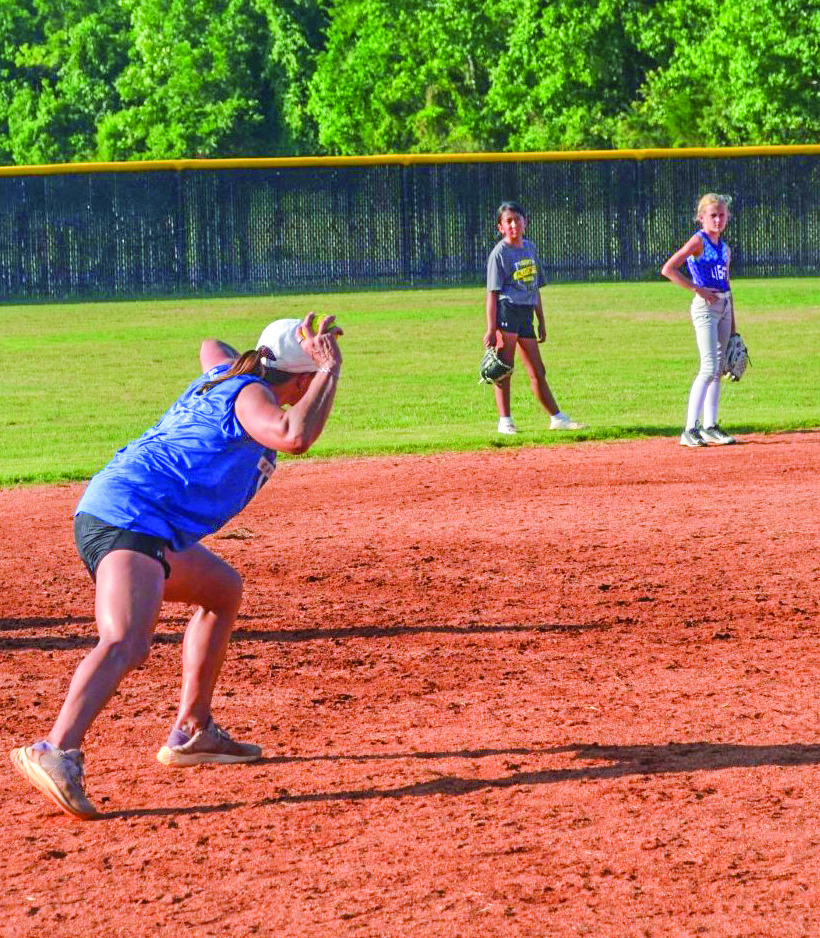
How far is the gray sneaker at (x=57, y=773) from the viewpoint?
4.89m

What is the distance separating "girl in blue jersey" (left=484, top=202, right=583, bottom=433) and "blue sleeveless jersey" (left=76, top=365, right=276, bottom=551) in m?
8.01

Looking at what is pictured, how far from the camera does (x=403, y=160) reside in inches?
1232

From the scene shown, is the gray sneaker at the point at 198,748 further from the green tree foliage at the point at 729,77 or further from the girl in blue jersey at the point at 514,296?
the green tree foliage at the point at 729,77

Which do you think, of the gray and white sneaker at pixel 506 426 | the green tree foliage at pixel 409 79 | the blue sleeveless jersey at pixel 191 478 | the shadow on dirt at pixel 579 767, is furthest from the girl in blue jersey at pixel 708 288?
the green tree foliage at pixel 409 79

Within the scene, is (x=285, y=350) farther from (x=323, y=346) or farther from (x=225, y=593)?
(x=225, y=593)

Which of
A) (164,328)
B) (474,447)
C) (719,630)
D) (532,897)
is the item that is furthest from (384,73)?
(532,897)

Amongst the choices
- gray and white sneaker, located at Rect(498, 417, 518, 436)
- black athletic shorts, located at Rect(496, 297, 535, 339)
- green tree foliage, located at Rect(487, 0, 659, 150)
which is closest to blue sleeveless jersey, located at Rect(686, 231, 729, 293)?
black athletic shorts, located at Rect(496, 297, 535, 339)

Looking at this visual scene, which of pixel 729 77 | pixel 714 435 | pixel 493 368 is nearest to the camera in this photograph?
pixel 714 435

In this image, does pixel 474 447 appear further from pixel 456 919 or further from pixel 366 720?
pixel 456 919

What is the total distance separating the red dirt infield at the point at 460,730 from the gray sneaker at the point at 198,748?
0.19 feet

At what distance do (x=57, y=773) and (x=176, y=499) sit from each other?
93 centimetres

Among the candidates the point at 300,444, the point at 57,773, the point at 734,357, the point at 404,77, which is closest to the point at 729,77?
the point at 404,77

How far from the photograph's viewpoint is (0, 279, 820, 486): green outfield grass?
45.9ft

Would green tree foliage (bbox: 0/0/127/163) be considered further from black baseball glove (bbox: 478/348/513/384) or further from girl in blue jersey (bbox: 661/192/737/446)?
girl in blue jersey (bbox: 661/192/737/446)
